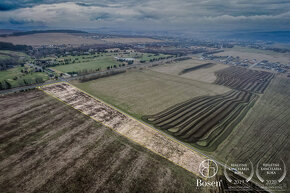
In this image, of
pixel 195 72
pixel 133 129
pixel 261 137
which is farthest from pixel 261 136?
pixel 195 72

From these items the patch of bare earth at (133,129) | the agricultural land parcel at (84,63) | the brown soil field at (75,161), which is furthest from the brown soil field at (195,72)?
the brown soil field at (75,161)

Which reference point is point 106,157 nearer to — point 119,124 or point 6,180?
point 119,124

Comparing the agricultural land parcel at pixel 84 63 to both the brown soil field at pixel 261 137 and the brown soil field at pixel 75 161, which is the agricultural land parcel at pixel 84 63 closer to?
the brown soil field at pixel 75 161

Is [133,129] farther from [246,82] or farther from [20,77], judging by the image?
[246,82]

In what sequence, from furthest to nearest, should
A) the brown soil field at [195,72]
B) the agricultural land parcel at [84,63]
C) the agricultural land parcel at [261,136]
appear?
the agricultural land parcel at [84,63] < the brown soil field at [195,72] < the agricultural land parcel at [261,136]

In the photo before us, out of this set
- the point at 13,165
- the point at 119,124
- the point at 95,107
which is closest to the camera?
the point at 13,165

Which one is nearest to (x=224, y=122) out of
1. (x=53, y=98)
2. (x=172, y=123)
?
(x=172, y=123)
